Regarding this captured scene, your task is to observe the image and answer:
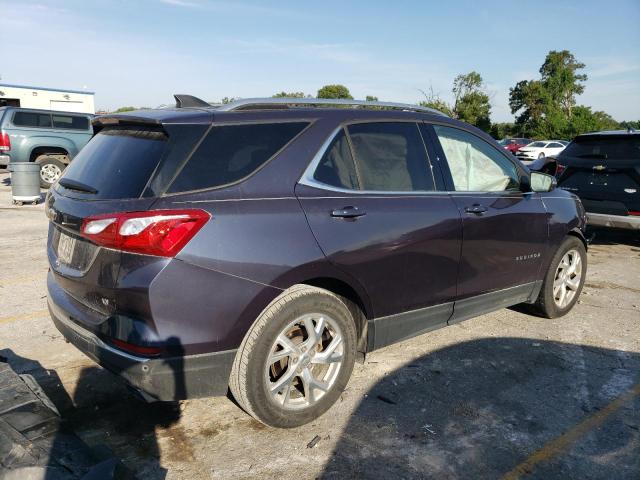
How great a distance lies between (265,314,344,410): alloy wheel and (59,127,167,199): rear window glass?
109 centimetres

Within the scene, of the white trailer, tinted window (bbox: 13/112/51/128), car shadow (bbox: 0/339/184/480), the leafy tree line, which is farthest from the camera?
the leafy tree line

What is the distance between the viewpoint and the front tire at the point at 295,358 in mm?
2717

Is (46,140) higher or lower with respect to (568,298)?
higher

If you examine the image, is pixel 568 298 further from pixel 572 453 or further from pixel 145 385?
pixel 145 385

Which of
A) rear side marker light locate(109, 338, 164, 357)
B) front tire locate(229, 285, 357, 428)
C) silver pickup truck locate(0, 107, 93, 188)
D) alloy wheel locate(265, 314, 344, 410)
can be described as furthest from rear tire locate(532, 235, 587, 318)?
silver pickup truck locate(0, 107, 93, 188)

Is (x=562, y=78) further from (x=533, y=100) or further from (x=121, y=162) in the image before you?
(x=121, y=162)

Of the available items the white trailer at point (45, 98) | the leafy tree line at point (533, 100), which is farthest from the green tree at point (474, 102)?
the white trailer at point (45, 98)

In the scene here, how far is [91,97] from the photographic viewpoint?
29078mm

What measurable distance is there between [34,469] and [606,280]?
6.44 m

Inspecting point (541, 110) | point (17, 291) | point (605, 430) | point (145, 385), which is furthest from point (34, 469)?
point (541, 110)

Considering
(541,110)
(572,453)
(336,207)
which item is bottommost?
(572,453)

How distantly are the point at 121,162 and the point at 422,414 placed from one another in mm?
2283

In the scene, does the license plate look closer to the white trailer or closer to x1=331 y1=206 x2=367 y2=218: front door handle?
x1=331 y1=206 x2=367 y2=218: front door handle

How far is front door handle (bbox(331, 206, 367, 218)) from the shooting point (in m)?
3.00
